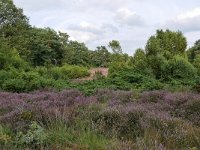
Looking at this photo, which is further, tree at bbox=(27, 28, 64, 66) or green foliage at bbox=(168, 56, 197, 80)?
tree at bbox=(27, 28, 64, 66)

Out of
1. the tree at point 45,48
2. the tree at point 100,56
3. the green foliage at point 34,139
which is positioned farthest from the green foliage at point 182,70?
the tree at point 100,56

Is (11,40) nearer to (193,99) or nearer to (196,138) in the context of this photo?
(193,99)

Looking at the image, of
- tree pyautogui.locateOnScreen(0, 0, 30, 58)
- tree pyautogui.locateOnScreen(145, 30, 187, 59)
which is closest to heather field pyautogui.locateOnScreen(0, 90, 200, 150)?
tree pyautogui.locateOnScreen(145, 30, 187, 59)

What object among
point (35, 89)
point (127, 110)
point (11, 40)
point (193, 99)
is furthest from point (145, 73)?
point (11, 40)

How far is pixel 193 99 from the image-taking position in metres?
10.5

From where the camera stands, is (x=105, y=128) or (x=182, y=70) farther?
(x=182, y=70)

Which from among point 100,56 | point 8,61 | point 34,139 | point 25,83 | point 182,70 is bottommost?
point 34,139

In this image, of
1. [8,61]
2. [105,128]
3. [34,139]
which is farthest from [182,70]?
[34,139]

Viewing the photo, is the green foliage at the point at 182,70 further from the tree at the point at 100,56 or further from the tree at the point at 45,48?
the tree at the point at 100,56

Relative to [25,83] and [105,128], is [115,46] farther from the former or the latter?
[105,128]

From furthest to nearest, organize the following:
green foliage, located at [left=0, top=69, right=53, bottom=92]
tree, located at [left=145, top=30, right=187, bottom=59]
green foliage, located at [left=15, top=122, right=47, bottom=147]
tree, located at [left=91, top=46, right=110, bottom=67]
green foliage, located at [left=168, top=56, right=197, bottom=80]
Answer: tree, located at [left=91, top=46, right=110, bottom=67] → tree, located at [left=145, top=30, right=187, bottom=59] → green foliage, located at [left=168, top=56, right=197, bottom=80] → green foliage, located at [left=0, top=69, right=53, bottom=92] → green foliage, located at [left=15, top=122, right=47, bottom=147]

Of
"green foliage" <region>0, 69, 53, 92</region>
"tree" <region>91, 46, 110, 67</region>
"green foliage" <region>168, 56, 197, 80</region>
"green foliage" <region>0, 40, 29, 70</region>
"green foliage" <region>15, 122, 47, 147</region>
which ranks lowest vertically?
"green foliage" <region>15, 122, 47, 147</region>

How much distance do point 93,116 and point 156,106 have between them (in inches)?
93.3

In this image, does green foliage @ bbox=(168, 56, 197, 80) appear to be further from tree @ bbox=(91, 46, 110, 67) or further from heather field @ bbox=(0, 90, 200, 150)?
tree @ bbox=(91, 46, 110, 67)
